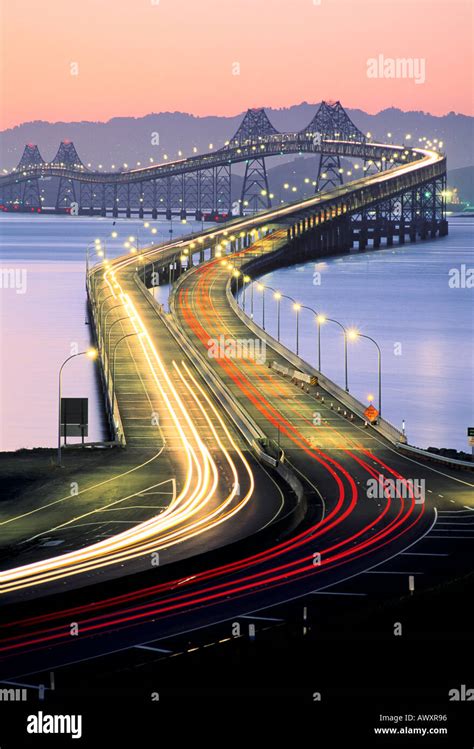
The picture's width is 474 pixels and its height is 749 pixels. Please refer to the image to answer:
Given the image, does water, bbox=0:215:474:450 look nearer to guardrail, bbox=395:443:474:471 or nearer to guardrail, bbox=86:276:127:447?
guardrail, bbox=86:276:127:447

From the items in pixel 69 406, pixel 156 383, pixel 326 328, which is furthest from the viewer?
pixel 326 328

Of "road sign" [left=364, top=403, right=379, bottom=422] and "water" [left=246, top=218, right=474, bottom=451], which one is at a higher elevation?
"road sign" [left=364, top=403, right=379, bottom=422]

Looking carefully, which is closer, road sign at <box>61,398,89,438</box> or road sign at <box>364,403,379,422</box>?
road sign at <box>61,398,89,438</box>

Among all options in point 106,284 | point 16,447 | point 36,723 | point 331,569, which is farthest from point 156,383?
point 106,284

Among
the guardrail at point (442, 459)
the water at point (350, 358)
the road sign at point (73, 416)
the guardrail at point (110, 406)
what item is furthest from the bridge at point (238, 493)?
the water at point (350, 358)

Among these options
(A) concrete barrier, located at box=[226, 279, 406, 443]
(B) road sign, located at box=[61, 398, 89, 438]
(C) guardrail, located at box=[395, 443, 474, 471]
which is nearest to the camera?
(C) guardrail, located at box=[395, 443, 474, 471]

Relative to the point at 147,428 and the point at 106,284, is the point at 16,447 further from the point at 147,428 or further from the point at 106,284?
the point at 106,284

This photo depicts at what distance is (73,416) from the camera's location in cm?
7912

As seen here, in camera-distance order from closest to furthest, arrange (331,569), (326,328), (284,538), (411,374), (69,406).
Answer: (331,569) < (284,538) < (69,406) < (411,374) < (326,328)

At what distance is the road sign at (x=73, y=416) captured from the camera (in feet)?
258

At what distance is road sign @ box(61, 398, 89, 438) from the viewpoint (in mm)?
78625

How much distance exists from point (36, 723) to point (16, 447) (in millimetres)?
57841

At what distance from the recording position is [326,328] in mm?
164000

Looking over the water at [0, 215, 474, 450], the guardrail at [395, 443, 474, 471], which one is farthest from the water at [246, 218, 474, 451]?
the guardrail at [395, 443, 474, 471]
